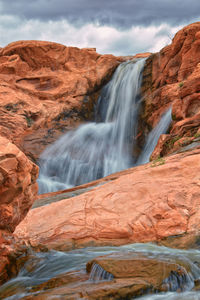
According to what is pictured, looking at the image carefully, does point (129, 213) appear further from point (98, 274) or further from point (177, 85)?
point (177, 85)

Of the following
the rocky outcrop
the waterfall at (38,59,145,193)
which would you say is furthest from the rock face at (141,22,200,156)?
the rocky outcrop

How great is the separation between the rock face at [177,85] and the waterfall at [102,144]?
96 cm

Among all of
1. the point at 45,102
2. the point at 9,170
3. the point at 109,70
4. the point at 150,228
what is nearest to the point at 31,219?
the point at 150,228

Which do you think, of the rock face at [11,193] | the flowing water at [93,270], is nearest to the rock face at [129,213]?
the flowing water at [93,270]

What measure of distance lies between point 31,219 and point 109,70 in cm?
1586

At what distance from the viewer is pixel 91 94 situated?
20.2 metres

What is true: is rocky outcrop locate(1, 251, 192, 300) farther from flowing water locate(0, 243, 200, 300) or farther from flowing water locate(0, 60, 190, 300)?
flowing water locate(0, 60, 190, 300)

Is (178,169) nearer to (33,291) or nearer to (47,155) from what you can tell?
(33,291)

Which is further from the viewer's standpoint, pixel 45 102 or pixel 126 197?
pixel 45 102

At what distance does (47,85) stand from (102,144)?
604 cm

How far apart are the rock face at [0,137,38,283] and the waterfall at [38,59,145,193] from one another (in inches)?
405

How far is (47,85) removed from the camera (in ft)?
65.8

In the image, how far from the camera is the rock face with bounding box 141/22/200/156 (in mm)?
10414

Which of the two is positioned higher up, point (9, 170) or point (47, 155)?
point (9, 170)
